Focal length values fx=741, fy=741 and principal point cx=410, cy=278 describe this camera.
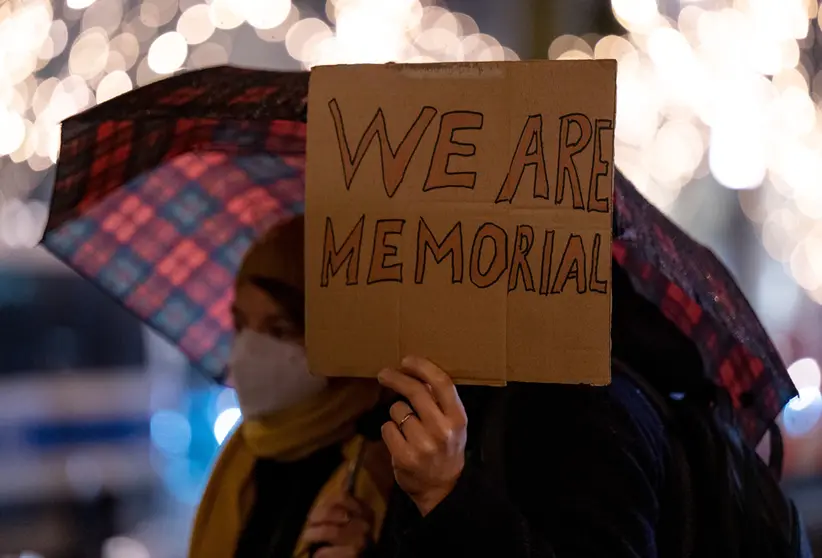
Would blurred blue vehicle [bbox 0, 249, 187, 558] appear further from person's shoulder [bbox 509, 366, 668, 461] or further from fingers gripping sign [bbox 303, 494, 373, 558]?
person's shoulder [bbox 509, 366, 668, 461]

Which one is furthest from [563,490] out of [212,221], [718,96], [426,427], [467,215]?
[718,96]

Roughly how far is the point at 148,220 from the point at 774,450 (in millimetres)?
855

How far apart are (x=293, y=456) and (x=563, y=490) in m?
0.35

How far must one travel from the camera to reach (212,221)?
0.98 m

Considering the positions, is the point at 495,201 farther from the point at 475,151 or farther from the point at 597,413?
the point at 597,413

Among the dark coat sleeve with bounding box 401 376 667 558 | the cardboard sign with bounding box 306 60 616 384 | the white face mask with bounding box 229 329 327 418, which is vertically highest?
the cardboard sign with bounding box 306 60 616 384

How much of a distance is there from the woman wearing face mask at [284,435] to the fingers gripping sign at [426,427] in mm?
200

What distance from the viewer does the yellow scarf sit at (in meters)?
0.82

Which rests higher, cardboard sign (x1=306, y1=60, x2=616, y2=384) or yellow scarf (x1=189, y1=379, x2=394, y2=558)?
cardboard sign (x1=306, y1=60, x2=616, y2=384)

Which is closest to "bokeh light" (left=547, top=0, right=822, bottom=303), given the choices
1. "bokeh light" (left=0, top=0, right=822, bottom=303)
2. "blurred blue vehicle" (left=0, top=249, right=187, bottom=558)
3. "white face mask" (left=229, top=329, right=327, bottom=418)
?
"bokeh light" (left=0, top=0, right=822, bottom=303)

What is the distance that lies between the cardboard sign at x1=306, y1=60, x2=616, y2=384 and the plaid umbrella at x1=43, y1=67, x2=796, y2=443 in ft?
0.27

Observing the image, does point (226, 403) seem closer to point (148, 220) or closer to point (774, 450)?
point (148, 220)

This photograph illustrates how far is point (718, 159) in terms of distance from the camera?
2.09 metres

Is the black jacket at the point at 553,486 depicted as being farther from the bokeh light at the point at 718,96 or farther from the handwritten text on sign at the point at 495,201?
the bokeh light at the point at 718,96
